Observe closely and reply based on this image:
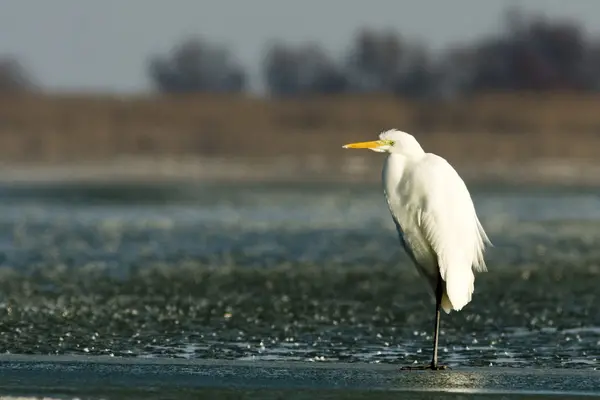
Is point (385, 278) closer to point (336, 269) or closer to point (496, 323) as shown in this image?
point (336, 269)

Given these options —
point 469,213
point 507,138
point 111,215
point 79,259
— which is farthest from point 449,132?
point 469,213

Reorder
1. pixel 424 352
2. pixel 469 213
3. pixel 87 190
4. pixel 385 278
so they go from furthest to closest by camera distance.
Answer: pixel 87 190, pixel 385 278, pixel 424 352, pixel 469 213

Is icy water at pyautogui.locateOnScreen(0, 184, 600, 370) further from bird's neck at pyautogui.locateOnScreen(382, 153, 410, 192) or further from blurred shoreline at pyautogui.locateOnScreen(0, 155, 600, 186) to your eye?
blurred shoreline at pyautogui.locateOnScreen(0, 155, 600, 186)

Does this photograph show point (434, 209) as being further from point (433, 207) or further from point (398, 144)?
point (398, 144)

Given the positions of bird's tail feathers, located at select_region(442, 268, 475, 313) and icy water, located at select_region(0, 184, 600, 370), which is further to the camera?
icy water, located at select_region(0, 184, 600, 370)

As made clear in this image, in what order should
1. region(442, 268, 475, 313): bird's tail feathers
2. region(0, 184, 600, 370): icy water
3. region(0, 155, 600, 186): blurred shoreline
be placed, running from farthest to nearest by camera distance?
region(0, 155, 600, 186): blurred shoreline < region(0, 184, 600, 370): icy water < region(442, 268, 475, 313): bird's tail feathers

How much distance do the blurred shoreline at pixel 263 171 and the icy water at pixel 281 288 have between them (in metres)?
14.2

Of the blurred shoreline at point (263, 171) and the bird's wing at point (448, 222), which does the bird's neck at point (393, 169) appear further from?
the blurred shoreline at point (263, 171)

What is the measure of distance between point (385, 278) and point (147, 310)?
15.6 ft

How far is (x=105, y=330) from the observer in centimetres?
1357

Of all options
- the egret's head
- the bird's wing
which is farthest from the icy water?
the egret's head

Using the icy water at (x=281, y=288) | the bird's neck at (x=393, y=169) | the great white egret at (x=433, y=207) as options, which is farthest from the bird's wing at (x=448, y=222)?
the icy water at (x=281, y=288)

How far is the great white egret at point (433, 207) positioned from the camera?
11125 millimetres

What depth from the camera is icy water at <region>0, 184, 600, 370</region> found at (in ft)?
41.6
